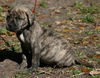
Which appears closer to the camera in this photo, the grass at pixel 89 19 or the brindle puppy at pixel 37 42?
the brindle puppy at pixel 37 42

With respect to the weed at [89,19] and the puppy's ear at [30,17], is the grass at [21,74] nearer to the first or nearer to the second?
the puppy's ear at [30,17]

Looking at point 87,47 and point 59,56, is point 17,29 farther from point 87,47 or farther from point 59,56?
point 87,47

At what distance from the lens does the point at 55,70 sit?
7.44m

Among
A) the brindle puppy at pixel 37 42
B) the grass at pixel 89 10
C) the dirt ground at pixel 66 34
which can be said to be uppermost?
the brindle puppy at pixel 37 42

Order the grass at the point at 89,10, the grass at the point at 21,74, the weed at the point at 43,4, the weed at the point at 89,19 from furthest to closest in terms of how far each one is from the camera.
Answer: the weed at the point at 43,4
the grass at the point at 89,10
the weed at the point at 89,19
the grass at the point at 21,74

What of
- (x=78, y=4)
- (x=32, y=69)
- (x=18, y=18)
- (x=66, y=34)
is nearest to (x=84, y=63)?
(x=32, y=69)

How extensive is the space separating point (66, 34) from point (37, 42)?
2863 millimetres

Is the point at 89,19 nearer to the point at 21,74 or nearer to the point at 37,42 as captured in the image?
the point at 37,42

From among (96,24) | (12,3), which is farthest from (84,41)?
(12,3)

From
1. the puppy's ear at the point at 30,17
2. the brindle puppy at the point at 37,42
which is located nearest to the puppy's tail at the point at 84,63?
the brindle puppy at the point at 37,42

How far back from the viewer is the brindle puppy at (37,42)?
22.5 ft

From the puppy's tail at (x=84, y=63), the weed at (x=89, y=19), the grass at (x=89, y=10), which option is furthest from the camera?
the grass at (x=89, y=10)

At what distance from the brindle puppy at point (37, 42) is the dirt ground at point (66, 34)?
7.4 inches

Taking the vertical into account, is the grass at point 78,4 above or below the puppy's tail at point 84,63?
above
